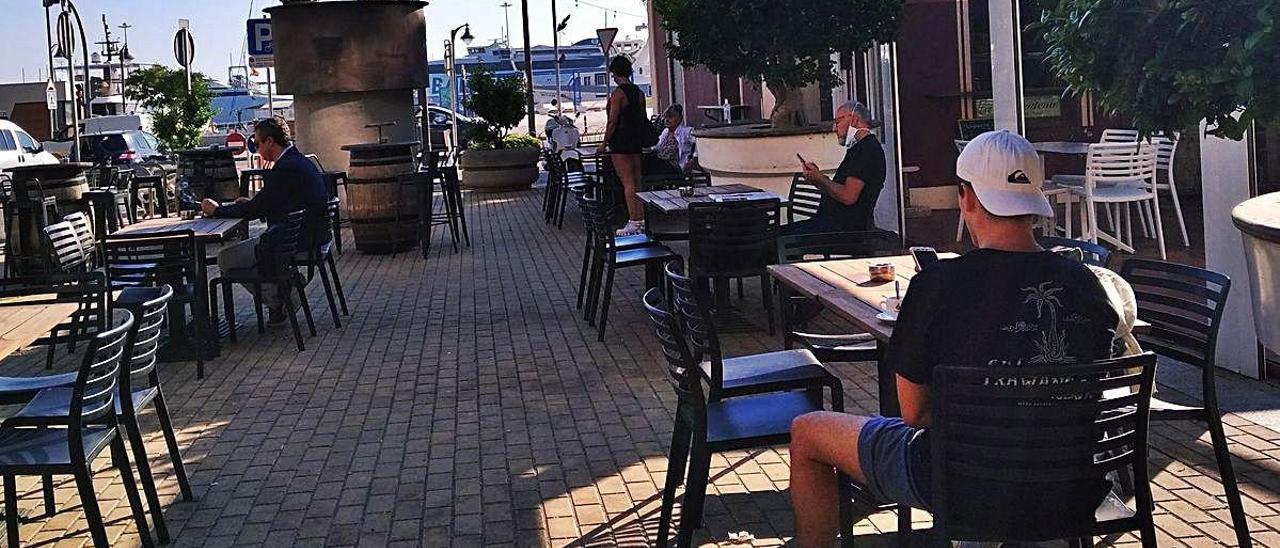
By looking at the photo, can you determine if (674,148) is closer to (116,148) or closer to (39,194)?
(39,194)

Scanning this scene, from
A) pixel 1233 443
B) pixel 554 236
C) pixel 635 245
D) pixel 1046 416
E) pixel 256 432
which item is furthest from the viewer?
pixel 554 236

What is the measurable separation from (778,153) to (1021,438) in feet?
31.1

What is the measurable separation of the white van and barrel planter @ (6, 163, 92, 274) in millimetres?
9256

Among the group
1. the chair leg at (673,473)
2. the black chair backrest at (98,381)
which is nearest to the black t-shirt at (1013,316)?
the chair leg at (673,473)

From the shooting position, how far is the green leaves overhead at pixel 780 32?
1214cm

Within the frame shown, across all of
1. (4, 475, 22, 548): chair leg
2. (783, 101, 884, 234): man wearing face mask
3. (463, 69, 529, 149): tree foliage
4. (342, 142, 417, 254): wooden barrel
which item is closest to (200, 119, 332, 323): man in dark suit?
(783, 101, 884, 234): man wearing face mask

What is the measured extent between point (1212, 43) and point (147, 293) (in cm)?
564

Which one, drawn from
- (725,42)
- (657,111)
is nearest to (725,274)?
(725,42)

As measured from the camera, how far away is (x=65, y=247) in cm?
916

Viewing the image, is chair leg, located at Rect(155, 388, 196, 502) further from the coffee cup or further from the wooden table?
the wooden table

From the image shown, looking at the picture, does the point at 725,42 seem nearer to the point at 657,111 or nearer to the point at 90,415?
the point at 90,415

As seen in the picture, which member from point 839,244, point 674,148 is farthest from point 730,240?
point 674,148

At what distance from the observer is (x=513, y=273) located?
13492mm

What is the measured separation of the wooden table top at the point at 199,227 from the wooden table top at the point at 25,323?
0.70 meters
